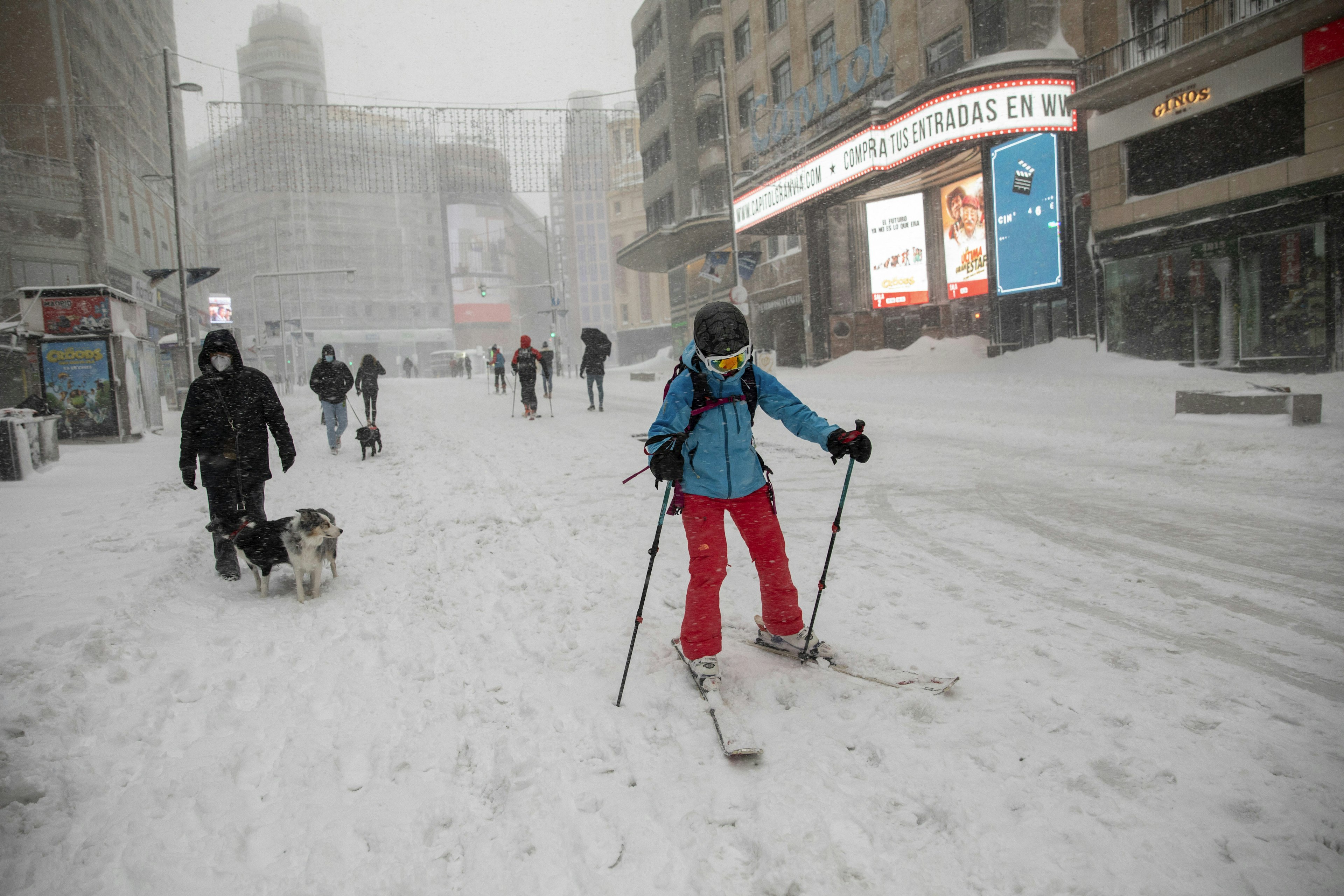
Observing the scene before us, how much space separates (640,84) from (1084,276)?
32.7 meters

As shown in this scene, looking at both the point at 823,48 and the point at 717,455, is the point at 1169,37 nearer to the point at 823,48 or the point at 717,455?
the point at 823,48

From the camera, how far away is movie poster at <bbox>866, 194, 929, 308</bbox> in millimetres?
22859

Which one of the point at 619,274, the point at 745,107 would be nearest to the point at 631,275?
the point at 619,274

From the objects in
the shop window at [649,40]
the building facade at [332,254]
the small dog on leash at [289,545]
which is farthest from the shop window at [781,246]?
the building facade at [332,254]

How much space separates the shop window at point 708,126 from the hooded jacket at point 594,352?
72.9 feet

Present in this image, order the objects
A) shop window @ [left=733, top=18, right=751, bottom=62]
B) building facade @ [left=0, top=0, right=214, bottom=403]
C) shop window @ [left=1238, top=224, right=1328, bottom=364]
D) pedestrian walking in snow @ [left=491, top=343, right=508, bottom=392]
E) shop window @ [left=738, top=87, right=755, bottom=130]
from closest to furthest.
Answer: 1. shop window @ [left=1238, top=224, right=1328, bottom=364]
2. building facade @ [left=0, top=0, right=214, bottom=403]
3. pedestrian walking in snow @ [left=491, top=343, right=508, bottom=392]
4. shop window @ [left=733, top=18, right=751, bottom=62]
5. shop window @ [left=738, top=87, right=755, bottom=130]

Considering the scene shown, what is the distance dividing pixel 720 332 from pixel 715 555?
3.48 ft

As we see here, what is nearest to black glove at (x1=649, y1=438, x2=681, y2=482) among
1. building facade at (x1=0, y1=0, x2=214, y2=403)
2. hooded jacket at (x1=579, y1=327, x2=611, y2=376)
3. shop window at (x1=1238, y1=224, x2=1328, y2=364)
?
hooded jacket at (x1=579, y1=327, x2=611, y2=376)

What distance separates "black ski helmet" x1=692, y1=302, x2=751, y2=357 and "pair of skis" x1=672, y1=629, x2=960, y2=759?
4.86ft

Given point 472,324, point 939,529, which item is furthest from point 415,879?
point 472,324

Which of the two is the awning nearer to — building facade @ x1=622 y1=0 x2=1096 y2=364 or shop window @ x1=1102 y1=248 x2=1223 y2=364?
building facade @ x1=622 y1=0 x2=1096 y2=364

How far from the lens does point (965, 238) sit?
21156mm

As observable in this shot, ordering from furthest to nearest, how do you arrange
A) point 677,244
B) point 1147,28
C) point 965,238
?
1. point 677,244
2. point 965,238
3. point 1147,28

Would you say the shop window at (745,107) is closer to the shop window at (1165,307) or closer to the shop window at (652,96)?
the shop window at (652,96)
